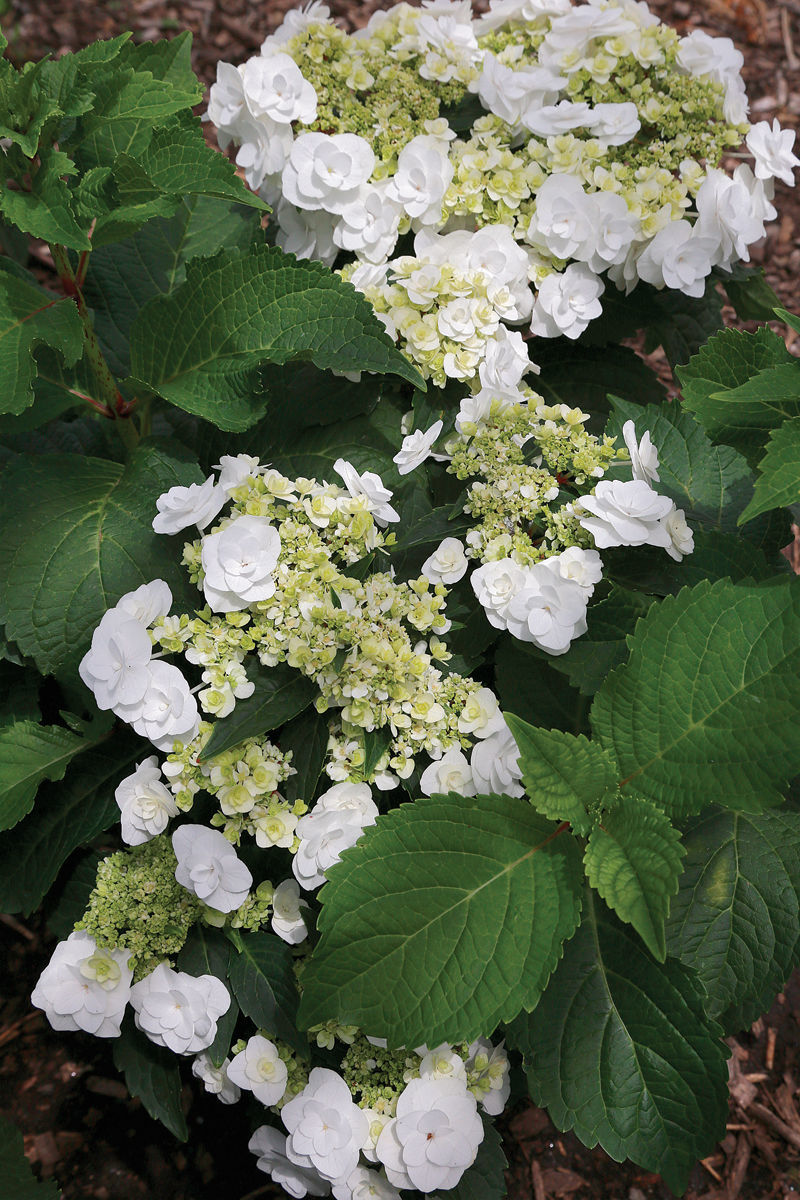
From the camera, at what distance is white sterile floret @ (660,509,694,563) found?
1354 mm

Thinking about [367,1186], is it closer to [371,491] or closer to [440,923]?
[440,923]

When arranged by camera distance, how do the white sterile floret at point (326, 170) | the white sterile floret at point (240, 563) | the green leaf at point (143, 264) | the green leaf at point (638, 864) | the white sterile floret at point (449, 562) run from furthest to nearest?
the green leaf at point (143, 264) → the white sterile floret at point (326, 170) → the white sterile floret at point (449, 562) → the white sterile floret at point (240, 563) → the green leaf at point (638, 864)

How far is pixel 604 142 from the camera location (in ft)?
5.29

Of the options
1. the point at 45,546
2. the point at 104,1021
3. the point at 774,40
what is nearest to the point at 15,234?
the point at 45,546

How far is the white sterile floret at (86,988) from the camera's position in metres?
1.35

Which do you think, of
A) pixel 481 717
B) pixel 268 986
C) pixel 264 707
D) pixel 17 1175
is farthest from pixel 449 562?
pixel 17 1175

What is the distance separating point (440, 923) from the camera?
3.79ft

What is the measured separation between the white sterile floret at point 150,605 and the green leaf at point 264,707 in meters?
0.15

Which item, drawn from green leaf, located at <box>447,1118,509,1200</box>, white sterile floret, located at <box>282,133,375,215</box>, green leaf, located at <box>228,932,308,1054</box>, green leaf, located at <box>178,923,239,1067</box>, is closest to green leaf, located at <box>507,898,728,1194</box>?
green leaf, located at <box>447,1118,509,1200</box>

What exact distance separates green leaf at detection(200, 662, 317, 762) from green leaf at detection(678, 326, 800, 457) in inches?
27.0

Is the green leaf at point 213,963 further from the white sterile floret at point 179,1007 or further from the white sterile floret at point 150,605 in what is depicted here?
the white sterile floret at point 150,605

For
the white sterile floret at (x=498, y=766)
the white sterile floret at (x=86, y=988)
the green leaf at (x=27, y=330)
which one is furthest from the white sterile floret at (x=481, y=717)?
the green leaf at (x=27, y=330)

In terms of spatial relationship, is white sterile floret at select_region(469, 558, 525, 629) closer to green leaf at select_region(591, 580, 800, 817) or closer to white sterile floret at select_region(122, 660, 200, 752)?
green leaf at select_region(591, 580, 800, 817)

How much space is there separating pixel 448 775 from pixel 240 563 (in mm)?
396
